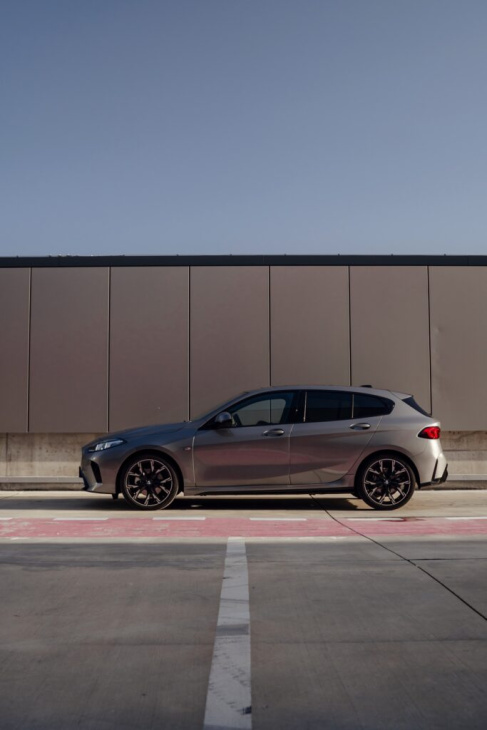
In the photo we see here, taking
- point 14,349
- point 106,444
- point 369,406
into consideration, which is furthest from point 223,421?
point 14,349

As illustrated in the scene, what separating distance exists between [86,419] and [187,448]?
698cm

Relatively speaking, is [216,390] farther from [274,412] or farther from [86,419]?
[274,412]

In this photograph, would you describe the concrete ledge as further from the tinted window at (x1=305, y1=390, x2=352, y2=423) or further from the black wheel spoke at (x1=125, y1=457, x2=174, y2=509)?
the tinted window at (x1=305, y1=390, x2=352, y2=423)

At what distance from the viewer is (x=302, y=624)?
182 inches

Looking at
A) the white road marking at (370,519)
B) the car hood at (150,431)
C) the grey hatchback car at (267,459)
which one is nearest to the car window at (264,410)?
the grey hatchback car at (267,459)

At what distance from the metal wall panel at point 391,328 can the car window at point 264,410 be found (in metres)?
6.37

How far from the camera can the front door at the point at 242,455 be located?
1037 cm

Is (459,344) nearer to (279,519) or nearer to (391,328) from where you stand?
(391,328)

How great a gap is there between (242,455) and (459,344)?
8.18 m

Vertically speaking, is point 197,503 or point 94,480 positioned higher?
point 94,480

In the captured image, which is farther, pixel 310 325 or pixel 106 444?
pixel 310 325

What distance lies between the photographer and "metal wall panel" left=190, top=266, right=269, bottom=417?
1683 centimetres

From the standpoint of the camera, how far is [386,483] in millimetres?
10453

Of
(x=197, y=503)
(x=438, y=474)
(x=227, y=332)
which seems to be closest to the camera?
(x=438, y=474)
